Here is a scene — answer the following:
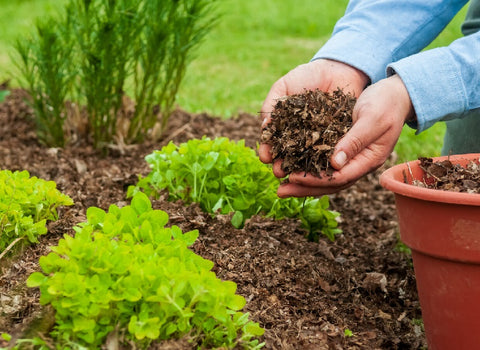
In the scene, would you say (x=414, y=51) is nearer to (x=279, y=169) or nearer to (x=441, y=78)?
(x=441, y=78)

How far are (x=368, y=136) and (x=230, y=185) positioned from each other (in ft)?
2.22

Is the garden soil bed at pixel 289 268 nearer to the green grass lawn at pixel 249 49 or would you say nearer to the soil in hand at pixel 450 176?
the soil in hand at pixel 450 176

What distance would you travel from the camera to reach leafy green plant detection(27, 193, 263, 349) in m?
1.44

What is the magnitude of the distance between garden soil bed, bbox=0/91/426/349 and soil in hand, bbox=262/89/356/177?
1.24 feet

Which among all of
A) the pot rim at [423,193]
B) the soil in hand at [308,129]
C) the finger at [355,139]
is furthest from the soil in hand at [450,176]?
the soil in hand at [308,129]

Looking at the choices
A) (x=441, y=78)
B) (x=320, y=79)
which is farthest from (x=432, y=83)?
(x=320, y=79)

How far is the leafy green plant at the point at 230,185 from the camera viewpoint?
245 centimetres

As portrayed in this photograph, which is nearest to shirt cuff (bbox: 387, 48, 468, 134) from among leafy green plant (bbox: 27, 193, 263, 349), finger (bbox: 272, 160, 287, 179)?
finger (bbox: 272, 160, 287, 179)

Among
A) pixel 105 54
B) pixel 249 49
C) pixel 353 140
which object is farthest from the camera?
pixel 249 49

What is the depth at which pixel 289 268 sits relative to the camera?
2.22 metres

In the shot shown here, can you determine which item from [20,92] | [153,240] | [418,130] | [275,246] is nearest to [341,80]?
[418,130]

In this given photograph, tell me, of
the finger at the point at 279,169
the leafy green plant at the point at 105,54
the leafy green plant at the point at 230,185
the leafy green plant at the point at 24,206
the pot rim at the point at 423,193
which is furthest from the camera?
the leafy green plant at the point at 105,54

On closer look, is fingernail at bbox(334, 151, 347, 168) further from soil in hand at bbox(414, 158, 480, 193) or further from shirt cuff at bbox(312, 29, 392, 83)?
shirt cuff at bbox(312, 29, 392, 83)

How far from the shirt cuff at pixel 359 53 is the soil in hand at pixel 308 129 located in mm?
299
